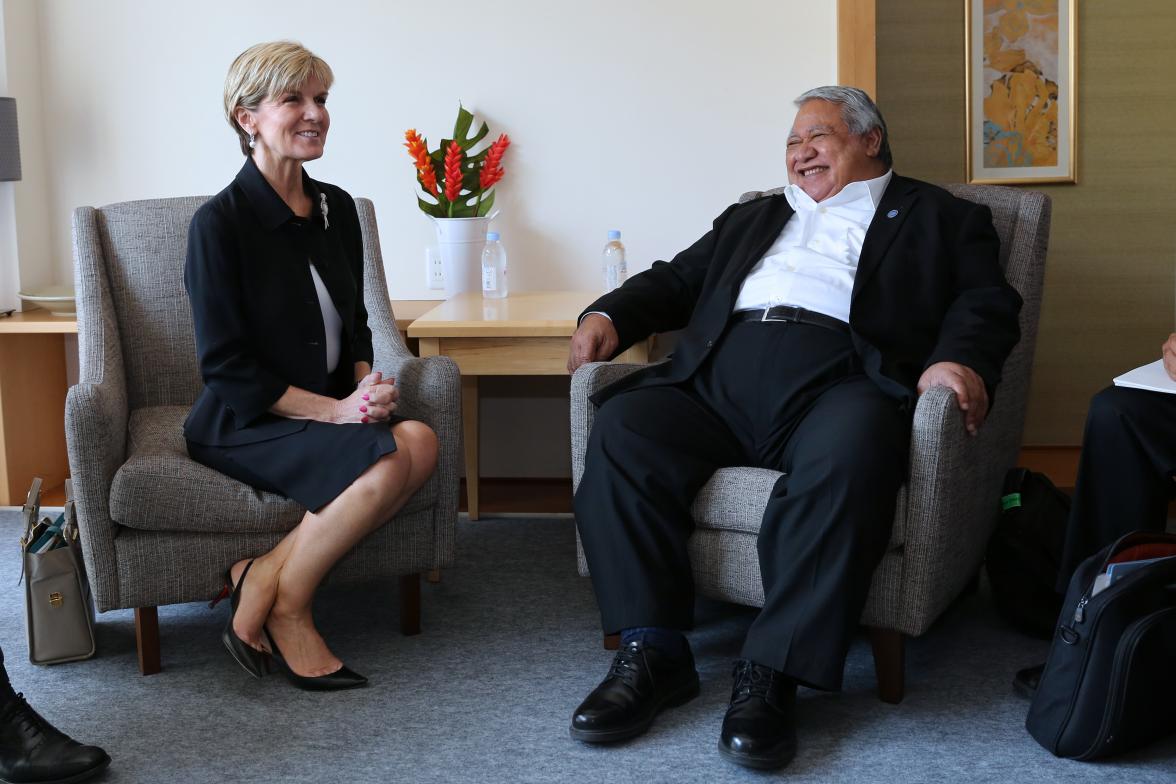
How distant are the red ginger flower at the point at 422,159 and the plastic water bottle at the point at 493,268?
220 millimetres

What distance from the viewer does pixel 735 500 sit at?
218 cm

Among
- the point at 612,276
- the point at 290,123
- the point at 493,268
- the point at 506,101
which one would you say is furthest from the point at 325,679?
the point at 506,101

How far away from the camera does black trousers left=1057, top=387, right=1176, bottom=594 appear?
7.29 feet

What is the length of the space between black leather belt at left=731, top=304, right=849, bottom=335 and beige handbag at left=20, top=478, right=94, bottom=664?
4.71 ft

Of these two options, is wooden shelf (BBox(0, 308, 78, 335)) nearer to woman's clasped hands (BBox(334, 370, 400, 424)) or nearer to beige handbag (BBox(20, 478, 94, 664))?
beige handbag (BBox(20, 478, 94, 664))

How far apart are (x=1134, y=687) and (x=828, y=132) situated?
1.30 m

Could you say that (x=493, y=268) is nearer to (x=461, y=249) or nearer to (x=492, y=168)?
(x=461, y=249)

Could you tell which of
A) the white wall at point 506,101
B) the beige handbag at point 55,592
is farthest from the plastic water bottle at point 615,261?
the beige handbag at point 55,592

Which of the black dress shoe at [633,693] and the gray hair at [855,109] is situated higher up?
the gray hair at [855,109]

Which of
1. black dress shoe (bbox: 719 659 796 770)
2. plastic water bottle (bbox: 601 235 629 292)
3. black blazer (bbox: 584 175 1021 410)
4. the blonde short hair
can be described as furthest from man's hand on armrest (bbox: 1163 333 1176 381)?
the blonde short hair

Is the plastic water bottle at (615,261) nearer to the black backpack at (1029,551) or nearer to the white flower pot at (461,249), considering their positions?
the white flower pot at (461,249)

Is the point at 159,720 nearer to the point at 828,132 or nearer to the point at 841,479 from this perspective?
the point at 841,479

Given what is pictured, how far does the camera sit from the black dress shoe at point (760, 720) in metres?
1.92

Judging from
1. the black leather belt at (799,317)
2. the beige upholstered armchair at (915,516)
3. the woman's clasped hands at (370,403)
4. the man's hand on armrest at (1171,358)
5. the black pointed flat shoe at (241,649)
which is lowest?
the black pointed flat shoe at (241,649)
